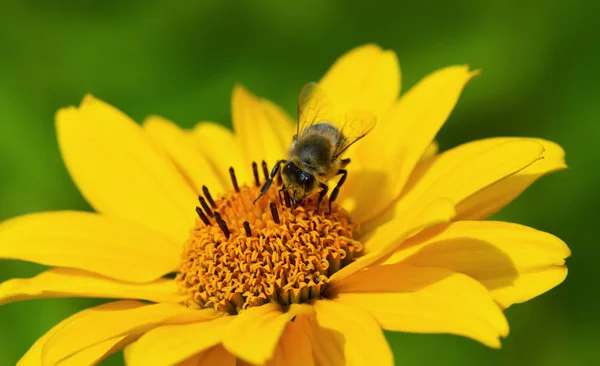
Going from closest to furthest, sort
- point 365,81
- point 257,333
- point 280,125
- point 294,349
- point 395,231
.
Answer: point 257,333 < point 294,349 < point 395,231 < point 365,81 < point 280,125

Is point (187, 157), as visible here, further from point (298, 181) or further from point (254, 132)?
point (298, 181)

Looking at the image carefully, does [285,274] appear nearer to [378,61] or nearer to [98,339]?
[98,339]

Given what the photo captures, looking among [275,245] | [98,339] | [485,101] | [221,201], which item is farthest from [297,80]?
[98,339]

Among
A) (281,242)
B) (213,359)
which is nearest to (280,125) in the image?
(281,242)

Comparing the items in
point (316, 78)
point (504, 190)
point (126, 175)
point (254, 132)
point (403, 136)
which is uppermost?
point (316, 78)

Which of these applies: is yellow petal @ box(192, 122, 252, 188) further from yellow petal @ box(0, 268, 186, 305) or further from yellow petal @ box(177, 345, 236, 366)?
yellow petal @ box(177, 345, 236, 366)

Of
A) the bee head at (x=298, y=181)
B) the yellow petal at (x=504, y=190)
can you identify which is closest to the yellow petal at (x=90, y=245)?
the bee head at (x=298, y=181)

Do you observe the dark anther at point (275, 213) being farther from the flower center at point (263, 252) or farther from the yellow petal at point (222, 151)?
the yellow petal at point (222, 151)
